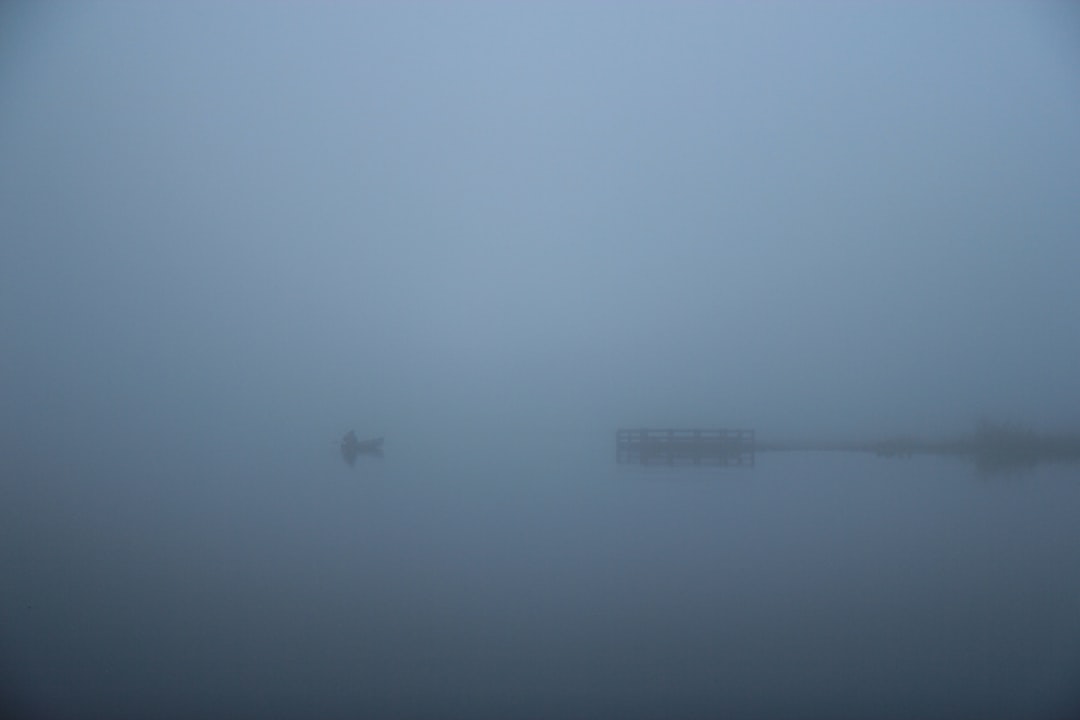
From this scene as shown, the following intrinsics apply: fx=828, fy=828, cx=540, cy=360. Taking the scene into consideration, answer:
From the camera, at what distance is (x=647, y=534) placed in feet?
27.2

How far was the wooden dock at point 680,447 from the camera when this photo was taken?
15500mm

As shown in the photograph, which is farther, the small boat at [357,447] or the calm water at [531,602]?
the small boat at [357,447]

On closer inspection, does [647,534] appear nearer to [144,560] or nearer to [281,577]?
[281,577]

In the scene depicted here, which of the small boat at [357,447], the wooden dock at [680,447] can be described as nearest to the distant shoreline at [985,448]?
the wooden dock at [680,447]

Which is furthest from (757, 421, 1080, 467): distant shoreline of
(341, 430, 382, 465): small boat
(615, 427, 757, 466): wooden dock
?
(341, 430, 382, 465): small boat

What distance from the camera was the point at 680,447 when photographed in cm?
1585

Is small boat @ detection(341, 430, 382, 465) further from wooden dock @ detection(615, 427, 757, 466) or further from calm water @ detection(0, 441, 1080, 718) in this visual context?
calm water @ detection(0, 441, 1080, 718)

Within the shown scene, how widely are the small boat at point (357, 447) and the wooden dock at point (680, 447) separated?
15.2 feet

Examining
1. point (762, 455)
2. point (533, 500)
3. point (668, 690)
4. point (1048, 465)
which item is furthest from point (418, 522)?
point (1048, 465)

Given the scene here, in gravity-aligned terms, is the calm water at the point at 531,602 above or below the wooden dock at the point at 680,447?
below

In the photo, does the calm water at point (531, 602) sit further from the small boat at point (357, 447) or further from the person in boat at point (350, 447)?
the small boat at point (357, 447)

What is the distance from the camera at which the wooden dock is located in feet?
50.9

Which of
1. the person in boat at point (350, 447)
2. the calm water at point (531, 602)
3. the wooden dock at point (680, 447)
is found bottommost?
the calm water at point (531, 602)

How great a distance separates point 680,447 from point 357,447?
20.2 feet
